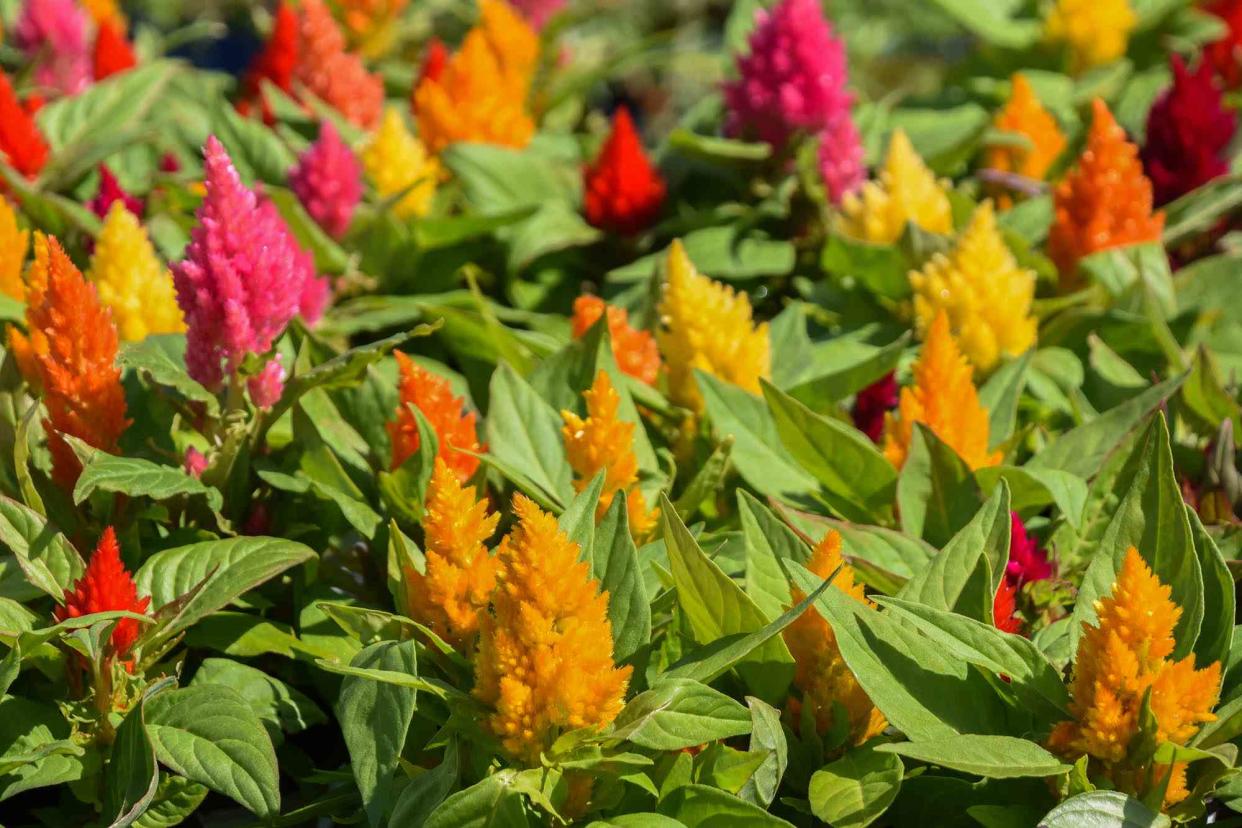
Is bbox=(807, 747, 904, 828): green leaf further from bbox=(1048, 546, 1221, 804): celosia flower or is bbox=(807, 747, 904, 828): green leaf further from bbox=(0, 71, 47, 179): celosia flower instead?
bbox=(0, 71, 47, 179): celosia flower

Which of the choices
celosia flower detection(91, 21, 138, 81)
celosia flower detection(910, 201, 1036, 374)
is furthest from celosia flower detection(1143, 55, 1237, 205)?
celosia flower detection(91, 21, 138, 81)

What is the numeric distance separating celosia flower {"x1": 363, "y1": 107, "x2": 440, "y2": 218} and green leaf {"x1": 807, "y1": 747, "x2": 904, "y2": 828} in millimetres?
1875

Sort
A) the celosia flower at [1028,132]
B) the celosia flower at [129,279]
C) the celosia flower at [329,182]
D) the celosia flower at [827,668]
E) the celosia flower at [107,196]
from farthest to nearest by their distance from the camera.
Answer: the celosia flower at [1028,132] → the celosia flower at [329,182] → the celosia flower at [107,196] → the celosia flower at [129,279] → the celosia flower at [827,668]

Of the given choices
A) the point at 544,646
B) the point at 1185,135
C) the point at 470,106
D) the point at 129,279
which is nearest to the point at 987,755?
the point at 544,646

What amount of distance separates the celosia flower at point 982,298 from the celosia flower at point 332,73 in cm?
163

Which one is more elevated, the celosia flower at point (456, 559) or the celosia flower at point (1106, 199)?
the celosia flower at point (456, 559)

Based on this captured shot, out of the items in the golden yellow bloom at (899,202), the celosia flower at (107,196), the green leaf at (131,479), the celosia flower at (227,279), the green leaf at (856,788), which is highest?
the celosia flower at (227,279)

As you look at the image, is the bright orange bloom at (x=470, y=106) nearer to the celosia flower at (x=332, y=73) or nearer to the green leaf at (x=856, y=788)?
the celosia flower at (x=332, y=73)

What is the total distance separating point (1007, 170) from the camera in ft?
11.6

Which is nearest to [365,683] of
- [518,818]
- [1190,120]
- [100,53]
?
[518,818]

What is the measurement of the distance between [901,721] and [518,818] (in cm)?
43

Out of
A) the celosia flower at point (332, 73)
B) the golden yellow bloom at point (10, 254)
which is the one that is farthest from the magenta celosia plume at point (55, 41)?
the golden yellow bloom at point (10, 254)

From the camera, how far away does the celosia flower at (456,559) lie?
66.9 inches

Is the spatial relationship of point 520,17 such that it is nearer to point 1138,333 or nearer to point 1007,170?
point 1007,170
